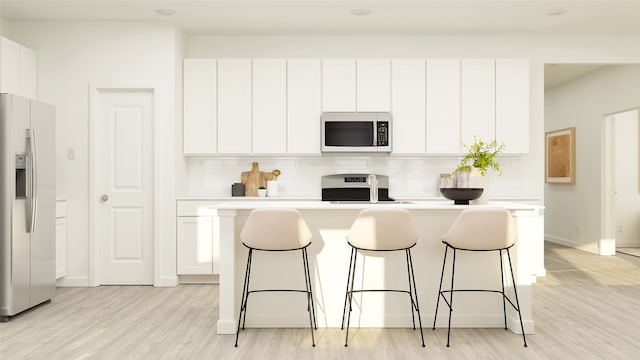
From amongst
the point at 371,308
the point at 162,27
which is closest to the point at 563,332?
the point at 371,308

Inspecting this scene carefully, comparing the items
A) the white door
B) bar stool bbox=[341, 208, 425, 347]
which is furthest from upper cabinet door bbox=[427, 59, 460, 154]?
the white door

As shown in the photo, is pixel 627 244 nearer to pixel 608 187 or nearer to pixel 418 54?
pixel 608 187

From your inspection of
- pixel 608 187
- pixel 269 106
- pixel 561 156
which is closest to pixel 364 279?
pixel 269 106

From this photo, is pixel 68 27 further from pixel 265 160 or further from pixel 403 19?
pixel 403 19

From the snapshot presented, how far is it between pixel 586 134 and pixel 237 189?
5.44m

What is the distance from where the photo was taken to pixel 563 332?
3492mm

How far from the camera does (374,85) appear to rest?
17.7 feet

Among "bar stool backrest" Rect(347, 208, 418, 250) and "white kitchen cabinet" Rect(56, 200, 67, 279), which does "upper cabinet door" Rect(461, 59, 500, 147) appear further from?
"white kitchen cabinet" Rect(56, 200, 67, 279)

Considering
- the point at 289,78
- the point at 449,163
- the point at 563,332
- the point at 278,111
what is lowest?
the point at 563,332

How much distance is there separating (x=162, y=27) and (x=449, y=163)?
3507mm

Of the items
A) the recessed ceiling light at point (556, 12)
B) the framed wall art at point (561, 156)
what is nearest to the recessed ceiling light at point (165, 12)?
the recessed ceiling light at point (556, 12)

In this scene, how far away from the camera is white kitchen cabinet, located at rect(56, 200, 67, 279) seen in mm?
4848

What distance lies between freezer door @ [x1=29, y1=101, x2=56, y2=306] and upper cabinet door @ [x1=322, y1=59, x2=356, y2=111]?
8.79 ft

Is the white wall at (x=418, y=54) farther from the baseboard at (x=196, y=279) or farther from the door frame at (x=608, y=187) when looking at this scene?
the door frame at (x=608, y=187)
